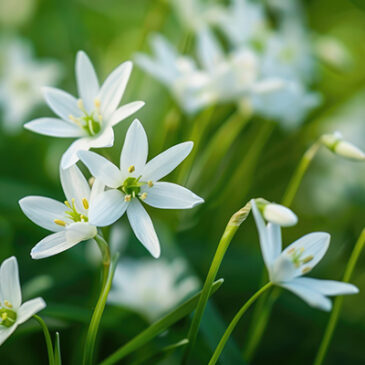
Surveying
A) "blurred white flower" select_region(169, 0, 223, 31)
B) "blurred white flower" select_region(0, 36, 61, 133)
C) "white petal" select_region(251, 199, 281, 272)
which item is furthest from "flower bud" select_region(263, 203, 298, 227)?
"blurred white flower" select_region(0, 36, 61, 133)

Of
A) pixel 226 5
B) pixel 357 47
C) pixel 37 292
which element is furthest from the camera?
pixel 357 47

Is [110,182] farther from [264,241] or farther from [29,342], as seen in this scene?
[29,342]

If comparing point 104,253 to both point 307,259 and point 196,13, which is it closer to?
point 307,259

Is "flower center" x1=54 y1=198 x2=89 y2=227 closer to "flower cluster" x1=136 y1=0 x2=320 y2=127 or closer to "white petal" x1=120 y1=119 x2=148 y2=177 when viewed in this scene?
"white petal" x1=120 y1=119 x2=148 y2=177

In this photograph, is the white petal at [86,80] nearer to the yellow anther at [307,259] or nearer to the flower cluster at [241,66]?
the flower cluster at [241,66]

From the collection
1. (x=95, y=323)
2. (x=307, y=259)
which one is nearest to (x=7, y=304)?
(x=95, y=323)

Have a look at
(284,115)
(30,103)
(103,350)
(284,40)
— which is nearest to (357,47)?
(284,40)
